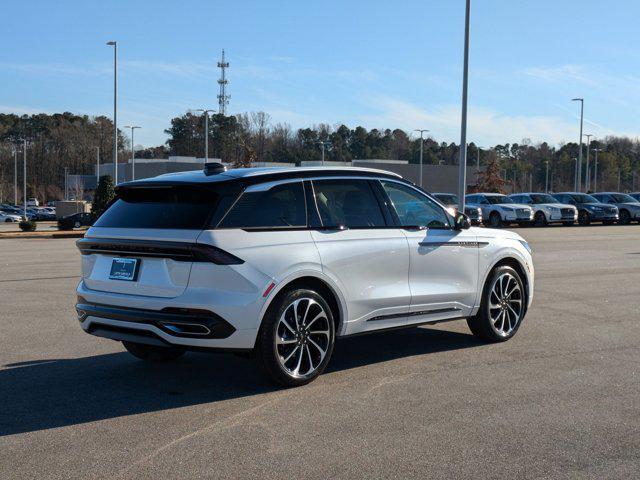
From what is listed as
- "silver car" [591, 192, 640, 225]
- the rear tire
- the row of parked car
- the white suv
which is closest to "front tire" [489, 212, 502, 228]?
the row of parked car

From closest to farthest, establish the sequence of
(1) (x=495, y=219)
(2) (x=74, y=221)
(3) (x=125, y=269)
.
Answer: (3) (x=125, y=269) < (1) (x=495, y=219) < (2) (x=74, y=221)

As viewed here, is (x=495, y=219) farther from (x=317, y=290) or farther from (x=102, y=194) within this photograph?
(x=317, y=290)

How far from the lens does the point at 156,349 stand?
24.4 feet

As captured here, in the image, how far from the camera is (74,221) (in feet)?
139

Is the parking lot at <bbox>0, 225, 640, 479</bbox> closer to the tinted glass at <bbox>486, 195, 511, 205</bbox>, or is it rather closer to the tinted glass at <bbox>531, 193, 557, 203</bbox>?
the tinted glass at <bbox>486, 195, 511, 205</bbox>

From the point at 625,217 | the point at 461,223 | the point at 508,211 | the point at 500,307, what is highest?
the point at 461,223

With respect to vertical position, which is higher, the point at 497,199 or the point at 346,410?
the point at 497,199

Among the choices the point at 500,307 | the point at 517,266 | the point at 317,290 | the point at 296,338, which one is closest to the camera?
the point at 296,338

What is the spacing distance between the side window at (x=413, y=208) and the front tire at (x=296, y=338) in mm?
1442

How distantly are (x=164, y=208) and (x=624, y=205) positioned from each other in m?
43.0

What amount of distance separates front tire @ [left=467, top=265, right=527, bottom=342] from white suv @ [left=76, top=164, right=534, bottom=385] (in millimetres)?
573

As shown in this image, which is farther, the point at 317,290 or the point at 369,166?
the point at 369,166

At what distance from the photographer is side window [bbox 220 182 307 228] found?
6.24 metres

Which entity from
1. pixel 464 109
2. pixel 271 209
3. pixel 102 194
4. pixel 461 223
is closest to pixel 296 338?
pixel 271 209
